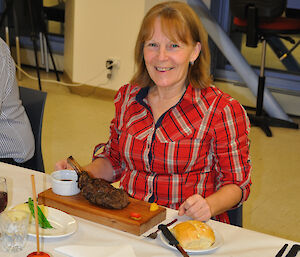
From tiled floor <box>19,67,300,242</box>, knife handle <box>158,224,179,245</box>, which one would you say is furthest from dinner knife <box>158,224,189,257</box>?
tiled floor <box>19,67,300,242</box>

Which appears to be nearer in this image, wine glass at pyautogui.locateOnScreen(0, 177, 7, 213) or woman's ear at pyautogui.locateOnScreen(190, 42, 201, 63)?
wine glass at pyautogui.locateOnScreen(0, 177, 7, 213)

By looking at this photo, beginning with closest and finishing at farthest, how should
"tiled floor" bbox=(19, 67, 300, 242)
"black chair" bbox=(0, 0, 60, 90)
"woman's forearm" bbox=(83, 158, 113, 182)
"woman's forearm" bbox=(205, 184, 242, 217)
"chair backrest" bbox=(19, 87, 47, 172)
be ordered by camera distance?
1. "woman's forearm" bbox=(205, 184, 242, 217)
2. "woman's forearm" bbox=(83, 158, 113, 182)
3. "chair backrest" bbox=(19, 87, 47, 172)
4. "tiled floor" bbox=(19, 67, 300, 242)
5. "black chair" bbox=(0, 0, 60, 90)

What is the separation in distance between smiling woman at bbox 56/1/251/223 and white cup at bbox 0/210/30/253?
1.76ft

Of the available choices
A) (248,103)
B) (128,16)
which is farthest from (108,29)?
(248,103)

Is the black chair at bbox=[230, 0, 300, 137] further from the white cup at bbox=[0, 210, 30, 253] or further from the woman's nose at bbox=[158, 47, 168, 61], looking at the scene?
the white cup at bbox=[0, 210, 30, 253]

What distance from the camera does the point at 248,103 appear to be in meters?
5.34

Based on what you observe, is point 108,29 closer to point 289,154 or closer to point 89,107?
point 89,107

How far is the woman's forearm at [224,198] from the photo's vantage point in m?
1.77

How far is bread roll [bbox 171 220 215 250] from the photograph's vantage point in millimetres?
1456

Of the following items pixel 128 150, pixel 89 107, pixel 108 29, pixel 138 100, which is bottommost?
pixel 89 107

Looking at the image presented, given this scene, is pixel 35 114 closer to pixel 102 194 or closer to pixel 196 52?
pixel 196 52

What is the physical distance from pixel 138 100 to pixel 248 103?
11.2 feet

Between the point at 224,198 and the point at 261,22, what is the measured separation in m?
2.90

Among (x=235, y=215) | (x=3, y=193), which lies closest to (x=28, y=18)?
(x=235, y=215)
